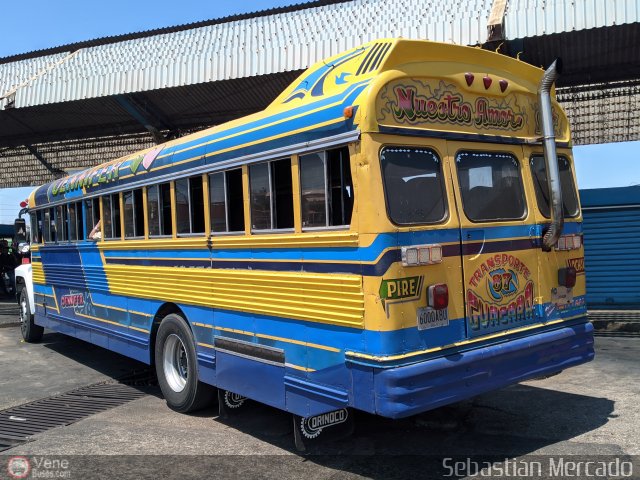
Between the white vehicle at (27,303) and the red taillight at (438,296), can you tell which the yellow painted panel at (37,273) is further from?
the red taillight at (438,296)

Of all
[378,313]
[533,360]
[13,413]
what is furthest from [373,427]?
[13,413]

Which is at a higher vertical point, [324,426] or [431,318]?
[431,318]

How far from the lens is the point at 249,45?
36.5ft

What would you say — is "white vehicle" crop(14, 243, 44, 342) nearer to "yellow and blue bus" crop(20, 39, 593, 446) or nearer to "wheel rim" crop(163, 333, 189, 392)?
"wheel rim" crop(163, 333, 189, 392)

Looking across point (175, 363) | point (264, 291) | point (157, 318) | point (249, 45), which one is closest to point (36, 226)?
point (157, 318)

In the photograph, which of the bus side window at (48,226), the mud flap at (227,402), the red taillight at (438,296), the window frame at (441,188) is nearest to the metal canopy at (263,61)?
the bus side window at (48,226)

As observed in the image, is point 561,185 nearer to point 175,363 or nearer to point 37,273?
point 175,363

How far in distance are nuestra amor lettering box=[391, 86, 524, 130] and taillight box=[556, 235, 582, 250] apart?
100 centimetres

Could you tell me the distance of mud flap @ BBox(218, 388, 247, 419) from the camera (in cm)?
579

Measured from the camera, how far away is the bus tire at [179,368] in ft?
19.4

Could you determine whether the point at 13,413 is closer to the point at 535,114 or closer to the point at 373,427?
the point at 373,427

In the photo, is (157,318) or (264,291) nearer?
(264,291)

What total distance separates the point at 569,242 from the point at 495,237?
3.06 ft

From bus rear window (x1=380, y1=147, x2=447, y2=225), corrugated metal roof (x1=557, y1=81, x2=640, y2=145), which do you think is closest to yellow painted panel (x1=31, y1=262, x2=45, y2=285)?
bus rear window (x1=380, y1=147, x2=447, y2=225)
